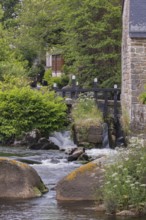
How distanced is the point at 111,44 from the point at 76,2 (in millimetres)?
3416

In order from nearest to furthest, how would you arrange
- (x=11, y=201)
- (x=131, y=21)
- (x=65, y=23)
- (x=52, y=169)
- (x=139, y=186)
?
(x=139, y=186)
(x=11, y=201)
(x=52, y=169)
(x=131, y=21)
(x=65, y=23)

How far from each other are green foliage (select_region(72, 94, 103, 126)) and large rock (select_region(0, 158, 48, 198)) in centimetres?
1248

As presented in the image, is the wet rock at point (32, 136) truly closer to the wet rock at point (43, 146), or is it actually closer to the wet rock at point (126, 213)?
the wet rock at point (43, 146)

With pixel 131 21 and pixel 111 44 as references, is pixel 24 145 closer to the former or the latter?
pixel 131 21

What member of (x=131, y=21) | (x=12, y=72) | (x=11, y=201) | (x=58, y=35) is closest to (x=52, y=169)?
(x=11, y=201)

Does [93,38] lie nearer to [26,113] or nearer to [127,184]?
[26,113]

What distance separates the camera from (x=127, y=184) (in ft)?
47.3

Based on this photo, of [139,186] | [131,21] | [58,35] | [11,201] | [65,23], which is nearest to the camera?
[139,186]

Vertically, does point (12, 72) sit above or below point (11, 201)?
above

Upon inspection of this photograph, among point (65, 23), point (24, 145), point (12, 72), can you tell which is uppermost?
point (65, 23)

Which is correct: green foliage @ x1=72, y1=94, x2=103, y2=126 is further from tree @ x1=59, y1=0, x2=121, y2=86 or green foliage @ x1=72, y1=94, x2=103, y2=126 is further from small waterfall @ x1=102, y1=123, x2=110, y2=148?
tree @ x1=59, y1=0, x2=121, y2=86

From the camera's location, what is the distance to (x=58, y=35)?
1886 inches

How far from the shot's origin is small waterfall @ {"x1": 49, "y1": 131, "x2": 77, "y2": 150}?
96.5 feet

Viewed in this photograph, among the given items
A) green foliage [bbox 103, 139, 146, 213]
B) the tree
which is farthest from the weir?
green foliage [bbox 103, 139, 146, 213]
